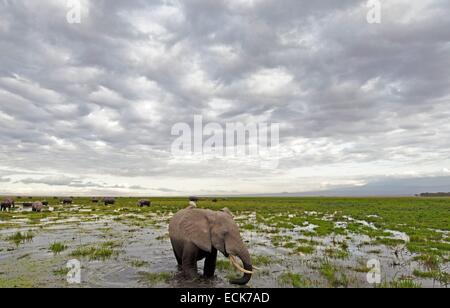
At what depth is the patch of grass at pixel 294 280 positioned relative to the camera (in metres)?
8.98

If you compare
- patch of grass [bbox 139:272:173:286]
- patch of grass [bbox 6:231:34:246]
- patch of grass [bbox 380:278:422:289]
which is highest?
patch of grass [bbox 380:278:422:289]

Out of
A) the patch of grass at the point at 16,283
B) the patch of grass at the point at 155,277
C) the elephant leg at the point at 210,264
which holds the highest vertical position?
the elephant leg at the point at 210,264

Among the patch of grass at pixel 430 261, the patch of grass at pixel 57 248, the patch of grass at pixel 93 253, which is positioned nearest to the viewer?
the patch of grass at pixel 430 261

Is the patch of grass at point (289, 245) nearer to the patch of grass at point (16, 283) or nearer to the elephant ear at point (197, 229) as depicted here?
the elephant ear at point (197, 229)

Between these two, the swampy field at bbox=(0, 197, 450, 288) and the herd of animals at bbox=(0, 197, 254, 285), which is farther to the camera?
the swampy field at bbox=(0, 197, 450, 288)

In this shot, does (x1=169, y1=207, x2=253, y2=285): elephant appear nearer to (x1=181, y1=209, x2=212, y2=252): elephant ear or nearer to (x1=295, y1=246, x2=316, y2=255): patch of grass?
(x1=181, y1=209, x2=212, y2=252): elephant ear

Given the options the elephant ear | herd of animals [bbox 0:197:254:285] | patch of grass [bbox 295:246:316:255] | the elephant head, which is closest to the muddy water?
patch of grass [bbox 295:246:316:255]

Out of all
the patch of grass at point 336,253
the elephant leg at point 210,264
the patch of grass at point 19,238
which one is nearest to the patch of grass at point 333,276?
the patch of grass at point 336,253

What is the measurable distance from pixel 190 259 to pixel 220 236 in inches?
56.9

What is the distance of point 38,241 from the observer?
1656 centimetres

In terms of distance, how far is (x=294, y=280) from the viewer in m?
9.35

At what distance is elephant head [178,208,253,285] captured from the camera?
855 cm

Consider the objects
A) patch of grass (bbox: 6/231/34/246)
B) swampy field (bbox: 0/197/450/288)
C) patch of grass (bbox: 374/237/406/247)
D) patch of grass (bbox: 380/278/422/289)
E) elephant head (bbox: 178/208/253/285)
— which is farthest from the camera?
patch of grass (bbox: 6/231/34/246)

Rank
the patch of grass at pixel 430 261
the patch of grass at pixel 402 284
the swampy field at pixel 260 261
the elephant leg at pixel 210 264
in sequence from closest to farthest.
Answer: the patch of grass at pixel 402 284 < the swampy field at pixel 260 261 < the elephant leg at pixel 210 264 < the patch of grass at pixel 430 261
